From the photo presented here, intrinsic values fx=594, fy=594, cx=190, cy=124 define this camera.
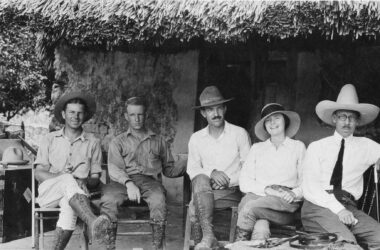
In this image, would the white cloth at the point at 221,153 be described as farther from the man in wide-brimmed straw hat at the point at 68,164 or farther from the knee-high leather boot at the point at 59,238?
the knee-high leather boot at the point at 59,238

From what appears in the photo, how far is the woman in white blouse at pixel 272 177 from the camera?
→ 519 cm

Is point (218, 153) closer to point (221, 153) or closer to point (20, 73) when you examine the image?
point (221, 153)

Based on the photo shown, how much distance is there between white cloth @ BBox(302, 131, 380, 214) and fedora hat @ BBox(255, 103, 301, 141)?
435mm

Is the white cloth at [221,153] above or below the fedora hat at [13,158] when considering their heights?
above

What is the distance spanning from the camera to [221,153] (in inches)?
235

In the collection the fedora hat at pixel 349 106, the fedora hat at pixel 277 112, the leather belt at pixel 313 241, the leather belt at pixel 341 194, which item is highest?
the fedora hat at pixel 349 106

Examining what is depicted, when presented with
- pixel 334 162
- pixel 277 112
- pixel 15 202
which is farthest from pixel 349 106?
pixel 15 202

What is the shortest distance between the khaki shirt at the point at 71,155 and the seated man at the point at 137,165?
0.71 feet

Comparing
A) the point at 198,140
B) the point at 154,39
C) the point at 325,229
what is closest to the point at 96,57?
the point at 154,39

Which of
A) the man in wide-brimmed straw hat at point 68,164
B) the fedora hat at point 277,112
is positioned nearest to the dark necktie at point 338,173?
the fedora hat at point 277,112

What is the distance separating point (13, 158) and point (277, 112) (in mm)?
3066

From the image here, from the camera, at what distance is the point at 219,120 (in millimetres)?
6008

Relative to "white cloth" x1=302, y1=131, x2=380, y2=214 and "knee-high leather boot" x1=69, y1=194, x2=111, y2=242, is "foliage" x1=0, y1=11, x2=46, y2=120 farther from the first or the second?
"white cloth" x1=302, y1=131, x2=380, y2=214

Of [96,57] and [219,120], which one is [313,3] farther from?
[96,57]
